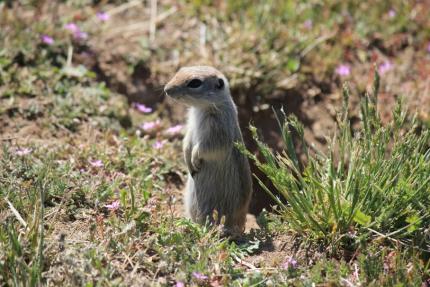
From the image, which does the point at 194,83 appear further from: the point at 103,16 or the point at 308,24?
the point at 308,24

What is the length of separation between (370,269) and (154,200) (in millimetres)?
1601

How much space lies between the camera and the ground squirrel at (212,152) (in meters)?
4.69

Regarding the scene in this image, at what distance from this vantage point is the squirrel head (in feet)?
15.3

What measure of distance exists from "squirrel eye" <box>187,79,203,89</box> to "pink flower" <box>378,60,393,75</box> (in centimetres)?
296

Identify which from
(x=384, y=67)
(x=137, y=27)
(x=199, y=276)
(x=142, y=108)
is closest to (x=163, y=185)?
(x=142, y=108)

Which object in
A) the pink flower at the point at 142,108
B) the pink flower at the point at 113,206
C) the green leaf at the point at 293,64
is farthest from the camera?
the green leaf at the point at 293,64

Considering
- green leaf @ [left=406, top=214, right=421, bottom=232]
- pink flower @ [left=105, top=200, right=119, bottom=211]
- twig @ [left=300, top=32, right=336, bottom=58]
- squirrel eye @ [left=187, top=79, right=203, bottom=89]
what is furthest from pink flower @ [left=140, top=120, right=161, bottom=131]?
green leaf @ [left=406, top=214, right=421, bottom=232]

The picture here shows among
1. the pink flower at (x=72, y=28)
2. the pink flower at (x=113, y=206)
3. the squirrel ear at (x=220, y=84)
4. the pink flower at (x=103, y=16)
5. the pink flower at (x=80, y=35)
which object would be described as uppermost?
the pink flower at (x=103, y=16)

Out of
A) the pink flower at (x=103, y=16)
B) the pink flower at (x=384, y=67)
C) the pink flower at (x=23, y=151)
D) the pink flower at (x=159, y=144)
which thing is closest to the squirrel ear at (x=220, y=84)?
the pink flower at (x=159, y=144)

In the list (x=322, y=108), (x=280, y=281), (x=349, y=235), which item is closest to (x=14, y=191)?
(x=280, y=281)

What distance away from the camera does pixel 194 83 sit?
4711mm

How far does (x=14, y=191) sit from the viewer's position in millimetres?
4156

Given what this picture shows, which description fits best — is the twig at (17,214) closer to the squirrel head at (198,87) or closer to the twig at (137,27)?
the squirrel head at (198,87)

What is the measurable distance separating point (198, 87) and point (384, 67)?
120 inches
